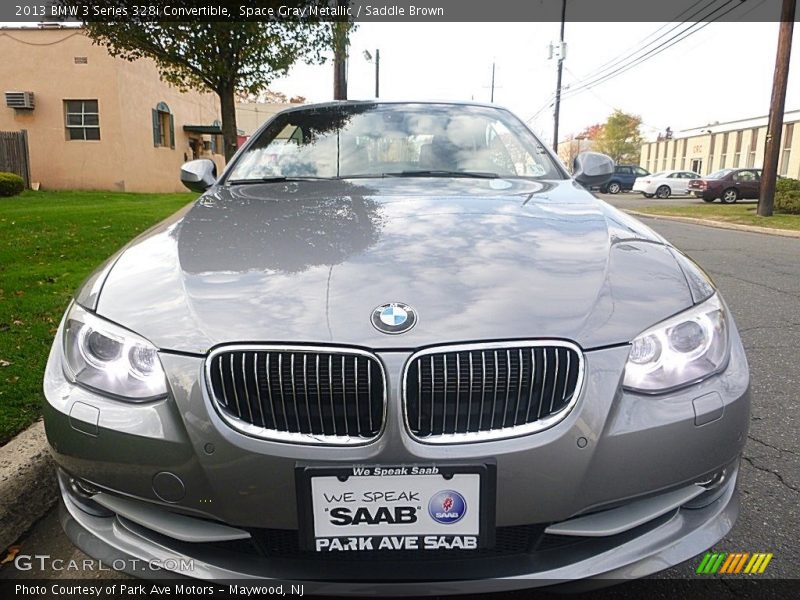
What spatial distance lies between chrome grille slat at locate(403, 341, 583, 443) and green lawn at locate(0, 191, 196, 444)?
6.37 feet

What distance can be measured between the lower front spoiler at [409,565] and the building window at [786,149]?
4596 cm

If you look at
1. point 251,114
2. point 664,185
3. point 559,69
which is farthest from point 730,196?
point 251,114

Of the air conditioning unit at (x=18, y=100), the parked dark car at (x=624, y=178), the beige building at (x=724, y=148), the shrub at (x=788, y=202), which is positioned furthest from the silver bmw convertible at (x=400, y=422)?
the beige building at (x=724, y=148)

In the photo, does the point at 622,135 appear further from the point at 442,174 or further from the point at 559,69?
the point at 442,174

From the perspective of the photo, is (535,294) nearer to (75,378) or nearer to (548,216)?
(548,216)

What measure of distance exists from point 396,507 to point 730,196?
1093 inches

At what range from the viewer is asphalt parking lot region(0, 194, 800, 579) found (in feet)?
6.16

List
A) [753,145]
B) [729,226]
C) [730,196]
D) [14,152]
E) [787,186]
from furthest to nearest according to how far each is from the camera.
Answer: [753,145] < [730,196] < [14,152] < [787,186] < [729,226]

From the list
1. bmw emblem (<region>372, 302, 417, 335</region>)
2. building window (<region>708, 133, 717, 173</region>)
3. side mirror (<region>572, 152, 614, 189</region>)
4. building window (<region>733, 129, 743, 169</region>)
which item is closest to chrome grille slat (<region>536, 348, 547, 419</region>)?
bmw emblem (<region>372, 302, 417, 335</region>)

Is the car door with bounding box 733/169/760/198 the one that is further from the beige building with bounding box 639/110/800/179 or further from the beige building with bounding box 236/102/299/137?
the beige building with bounding box 236/102/299/137

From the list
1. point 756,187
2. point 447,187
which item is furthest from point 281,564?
point 756,187

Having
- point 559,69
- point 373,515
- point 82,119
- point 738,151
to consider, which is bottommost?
point 373,515

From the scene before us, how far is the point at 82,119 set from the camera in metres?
18.7

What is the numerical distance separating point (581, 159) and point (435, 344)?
87.2 inches
